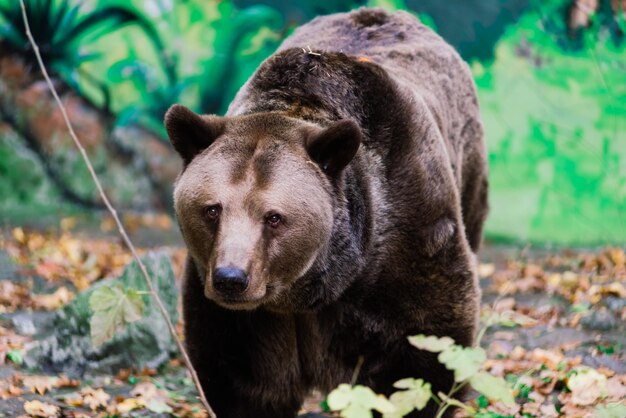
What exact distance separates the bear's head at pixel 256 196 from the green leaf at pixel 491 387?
3.42 feet

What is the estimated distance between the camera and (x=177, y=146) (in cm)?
423

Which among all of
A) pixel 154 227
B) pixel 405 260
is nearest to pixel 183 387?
pixel 405 260

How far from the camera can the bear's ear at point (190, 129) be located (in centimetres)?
410

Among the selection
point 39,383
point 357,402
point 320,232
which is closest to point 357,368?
point 320,232

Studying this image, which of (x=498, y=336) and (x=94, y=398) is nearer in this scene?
(x=94, y=398)

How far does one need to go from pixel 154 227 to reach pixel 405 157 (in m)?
8.71

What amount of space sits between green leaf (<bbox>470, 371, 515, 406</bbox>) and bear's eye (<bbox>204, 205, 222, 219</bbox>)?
133 cm

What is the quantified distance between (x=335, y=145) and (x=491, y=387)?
56.3 inches

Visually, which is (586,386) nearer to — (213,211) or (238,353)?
(238,353)

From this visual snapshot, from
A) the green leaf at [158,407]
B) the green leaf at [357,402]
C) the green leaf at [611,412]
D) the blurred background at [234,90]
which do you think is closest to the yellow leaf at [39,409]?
the green leaf at [158,407]

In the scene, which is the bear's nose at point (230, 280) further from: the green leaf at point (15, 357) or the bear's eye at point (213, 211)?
the green leaf at point (15, 357)

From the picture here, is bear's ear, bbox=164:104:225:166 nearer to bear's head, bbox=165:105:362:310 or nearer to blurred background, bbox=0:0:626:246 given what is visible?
bear's head, bbox=165:105:362:310

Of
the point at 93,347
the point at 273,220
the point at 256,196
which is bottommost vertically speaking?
the point at 93,347

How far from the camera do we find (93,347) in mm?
6098
